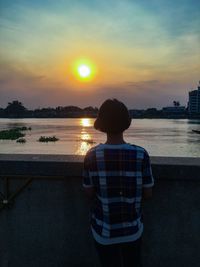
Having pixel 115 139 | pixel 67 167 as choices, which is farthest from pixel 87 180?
pixel 67 167

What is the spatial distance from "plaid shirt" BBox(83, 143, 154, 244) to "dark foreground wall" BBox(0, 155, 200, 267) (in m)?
1.00

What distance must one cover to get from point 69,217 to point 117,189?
1.35 metres

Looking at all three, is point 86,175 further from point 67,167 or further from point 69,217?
point 69,217

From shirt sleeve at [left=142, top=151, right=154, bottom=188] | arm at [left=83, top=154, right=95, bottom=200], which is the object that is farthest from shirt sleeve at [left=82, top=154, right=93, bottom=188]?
shirt sleeve at [left=142, top=151, right=154, bottom=188]

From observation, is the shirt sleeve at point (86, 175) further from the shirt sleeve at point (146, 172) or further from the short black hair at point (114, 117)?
the shirt sleeve at point (146, 172)

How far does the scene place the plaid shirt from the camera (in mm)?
2846

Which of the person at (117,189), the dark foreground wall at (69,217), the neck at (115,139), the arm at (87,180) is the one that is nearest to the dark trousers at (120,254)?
the person at (117,189)

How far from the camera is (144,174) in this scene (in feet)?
9.55

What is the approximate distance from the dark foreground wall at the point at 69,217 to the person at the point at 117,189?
3.22 ft

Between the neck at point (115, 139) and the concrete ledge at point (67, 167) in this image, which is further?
the concrete ledge at point (67, 167)

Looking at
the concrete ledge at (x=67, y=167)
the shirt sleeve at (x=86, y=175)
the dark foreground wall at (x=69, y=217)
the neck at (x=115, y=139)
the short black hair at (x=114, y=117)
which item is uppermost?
the short black hair at (x=114, y=117)

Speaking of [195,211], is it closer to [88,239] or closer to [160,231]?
[160,231]

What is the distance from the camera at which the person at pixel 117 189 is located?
285 cm

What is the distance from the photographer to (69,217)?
4.04 metres
